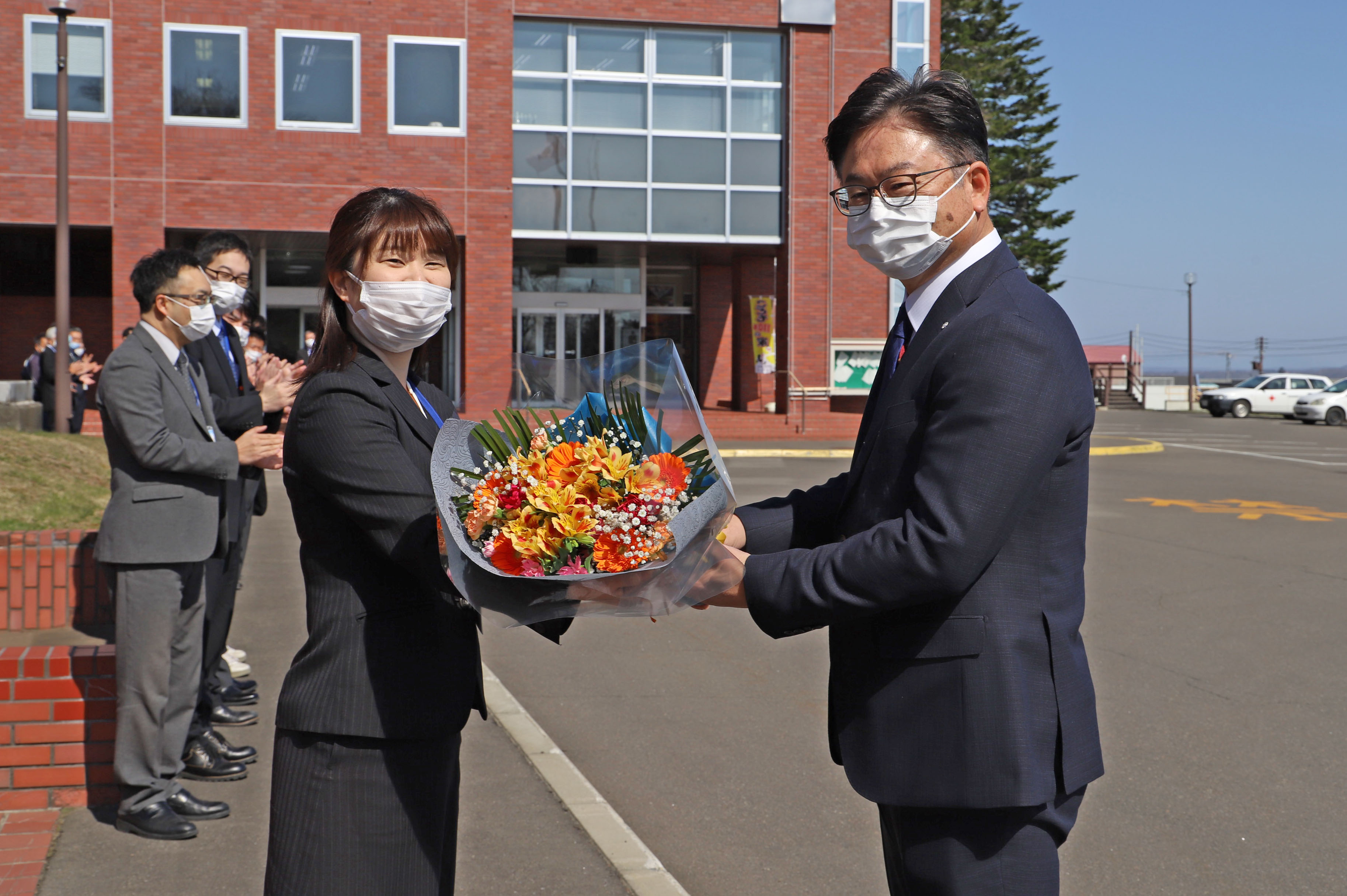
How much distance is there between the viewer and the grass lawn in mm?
8078

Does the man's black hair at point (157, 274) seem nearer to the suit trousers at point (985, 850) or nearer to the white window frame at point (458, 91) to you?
the suit trousers at point (985, 850)

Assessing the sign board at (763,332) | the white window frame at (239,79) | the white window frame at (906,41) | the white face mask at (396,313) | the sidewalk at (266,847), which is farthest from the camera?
the sign board at (763,332)

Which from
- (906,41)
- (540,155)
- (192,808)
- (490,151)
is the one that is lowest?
(192,808)

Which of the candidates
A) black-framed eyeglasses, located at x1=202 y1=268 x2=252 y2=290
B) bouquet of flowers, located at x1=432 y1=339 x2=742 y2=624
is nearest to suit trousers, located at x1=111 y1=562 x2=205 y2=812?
black-framed eyeglasses, located at x1=202 y1=268 x2=252 y2=290

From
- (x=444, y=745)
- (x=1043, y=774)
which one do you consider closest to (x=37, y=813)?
(x=444, y=745)

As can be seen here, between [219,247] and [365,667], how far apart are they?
396 cm

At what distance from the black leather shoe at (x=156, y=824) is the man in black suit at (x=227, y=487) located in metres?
0.58

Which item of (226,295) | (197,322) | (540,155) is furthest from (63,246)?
(197,322)

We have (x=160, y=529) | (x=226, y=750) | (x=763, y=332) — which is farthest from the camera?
(x=763, y=332)

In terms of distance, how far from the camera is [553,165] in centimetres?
2789

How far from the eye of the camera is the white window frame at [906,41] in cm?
2917

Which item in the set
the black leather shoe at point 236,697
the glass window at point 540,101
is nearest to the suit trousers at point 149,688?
the black leather shoe at point 236,697

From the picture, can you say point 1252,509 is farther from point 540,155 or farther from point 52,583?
point 540,155

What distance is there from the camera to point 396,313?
2.70 meters
